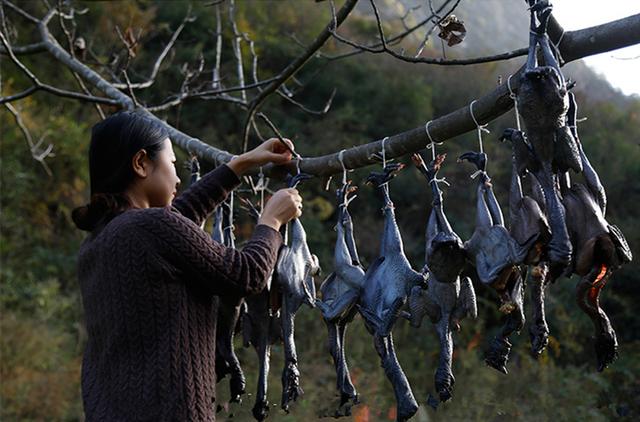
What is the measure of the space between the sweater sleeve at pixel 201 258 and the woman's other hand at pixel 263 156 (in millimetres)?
358

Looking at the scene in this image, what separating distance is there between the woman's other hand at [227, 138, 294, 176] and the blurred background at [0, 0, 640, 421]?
1.01m

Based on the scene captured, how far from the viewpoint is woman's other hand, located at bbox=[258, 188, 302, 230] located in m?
1.51

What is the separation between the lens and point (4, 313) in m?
6.55

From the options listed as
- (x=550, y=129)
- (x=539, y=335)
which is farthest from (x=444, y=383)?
(x=550, y=129)

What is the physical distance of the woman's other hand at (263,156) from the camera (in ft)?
5.58

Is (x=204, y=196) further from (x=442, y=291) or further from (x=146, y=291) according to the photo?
(x=442, y=291)

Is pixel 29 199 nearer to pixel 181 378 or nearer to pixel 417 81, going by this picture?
pixel 417 81

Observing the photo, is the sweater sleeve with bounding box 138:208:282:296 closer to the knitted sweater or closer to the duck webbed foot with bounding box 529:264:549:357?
the knitted sweater

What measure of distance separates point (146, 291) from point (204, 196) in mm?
416

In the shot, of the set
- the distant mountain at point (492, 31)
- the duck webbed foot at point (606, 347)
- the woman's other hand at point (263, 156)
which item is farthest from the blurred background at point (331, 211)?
the duck webbed foot at point (606, 347)

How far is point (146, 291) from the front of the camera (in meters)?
1.34

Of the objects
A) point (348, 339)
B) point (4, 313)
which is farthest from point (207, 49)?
point (348, 339)

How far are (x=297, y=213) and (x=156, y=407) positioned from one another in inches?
19.3

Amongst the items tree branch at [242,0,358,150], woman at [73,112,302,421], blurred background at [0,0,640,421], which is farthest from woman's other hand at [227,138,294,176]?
blurred background at [0,0,640,421]
